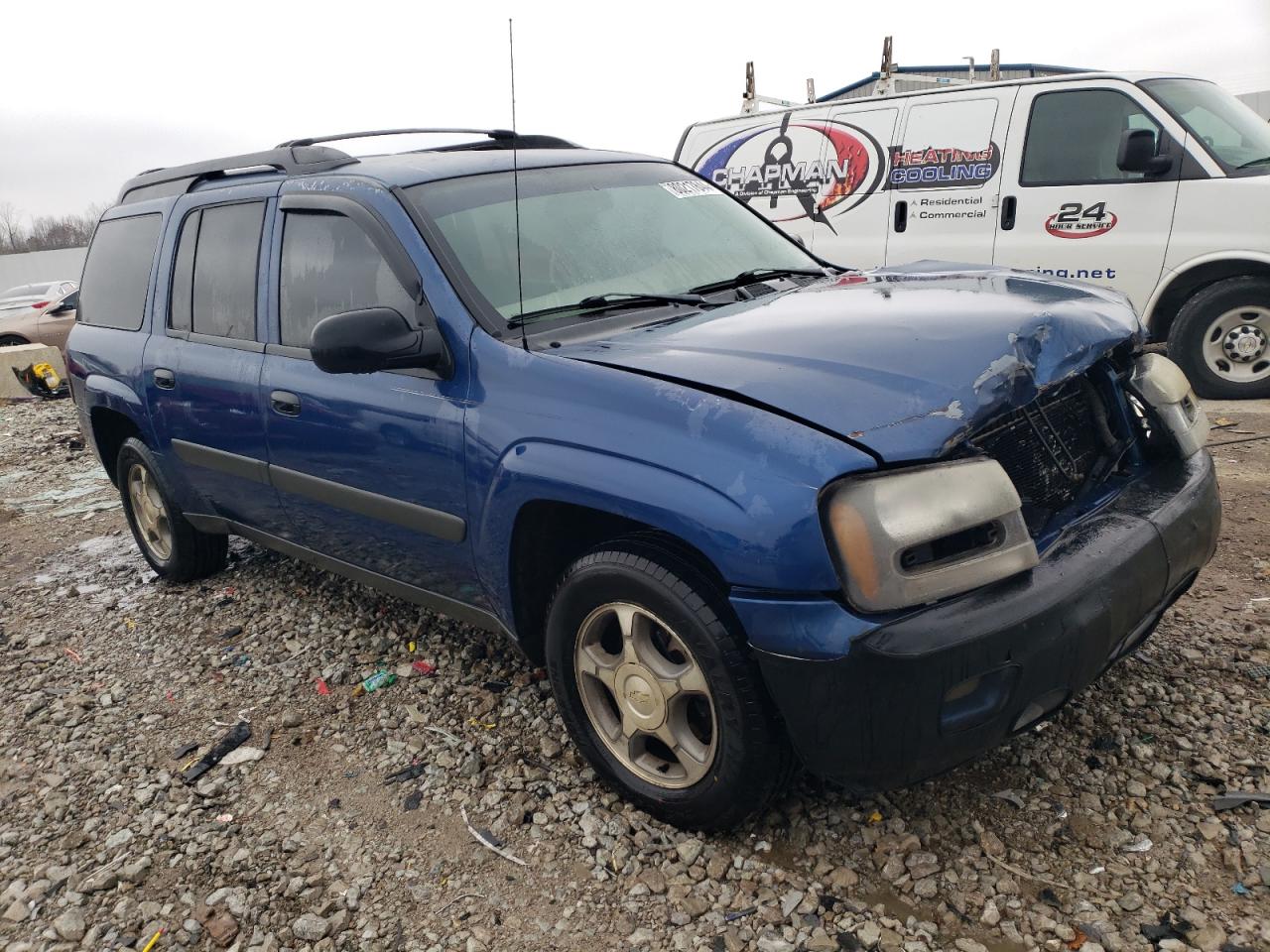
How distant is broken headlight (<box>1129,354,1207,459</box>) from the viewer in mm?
2584

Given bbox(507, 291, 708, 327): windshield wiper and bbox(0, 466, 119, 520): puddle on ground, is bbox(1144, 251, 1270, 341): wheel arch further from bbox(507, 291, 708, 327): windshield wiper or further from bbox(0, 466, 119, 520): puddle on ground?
bbox(0, 466, 119, 520): puddle on ground

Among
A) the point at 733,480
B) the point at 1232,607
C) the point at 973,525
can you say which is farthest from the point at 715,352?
the point at 1232,607

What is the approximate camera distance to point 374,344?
254 centimetres

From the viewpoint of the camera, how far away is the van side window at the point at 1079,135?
20.7ft

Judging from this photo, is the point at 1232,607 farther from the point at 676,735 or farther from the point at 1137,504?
the point at 676,735

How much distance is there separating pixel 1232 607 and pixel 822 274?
189 cm

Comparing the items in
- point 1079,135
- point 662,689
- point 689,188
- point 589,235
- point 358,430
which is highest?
point 1079,135

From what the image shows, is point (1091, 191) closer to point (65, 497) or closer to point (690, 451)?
point (690, 451)

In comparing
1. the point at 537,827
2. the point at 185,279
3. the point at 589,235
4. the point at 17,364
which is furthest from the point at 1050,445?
the point at 17,364

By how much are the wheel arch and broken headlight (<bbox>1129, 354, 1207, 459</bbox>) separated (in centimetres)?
414

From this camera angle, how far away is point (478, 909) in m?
2.26

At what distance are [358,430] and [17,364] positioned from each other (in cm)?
1081

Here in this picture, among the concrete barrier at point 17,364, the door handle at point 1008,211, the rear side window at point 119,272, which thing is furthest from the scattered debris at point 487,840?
the concrete barrier at point 17,364

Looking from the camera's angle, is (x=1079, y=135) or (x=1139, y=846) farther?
(x=1079, y=135)
